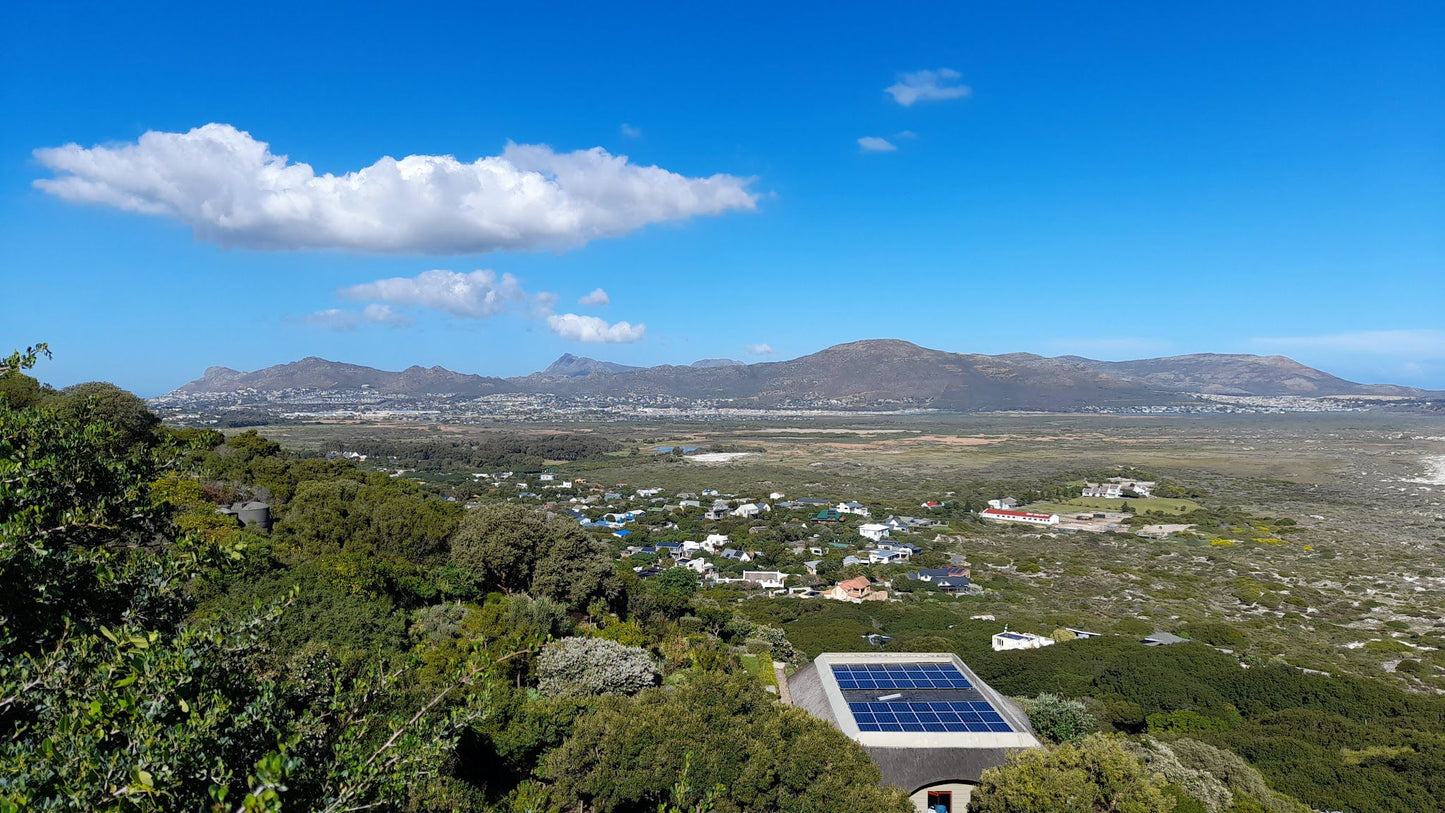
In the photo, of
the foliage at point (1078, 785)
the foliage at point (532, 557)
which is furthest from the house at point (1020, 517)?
the foliage at point (1078, 785)

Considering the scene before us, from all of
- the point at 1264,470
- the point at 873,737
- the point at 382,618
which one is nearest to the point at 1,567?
the point at 382,618

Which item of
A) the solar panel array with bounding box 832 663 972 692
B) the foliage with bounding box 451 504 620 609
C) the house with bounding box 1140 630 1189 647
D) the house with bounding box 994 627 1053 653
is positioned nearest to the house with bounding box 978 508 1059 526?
the house with bounding box 1140 630 1189 647

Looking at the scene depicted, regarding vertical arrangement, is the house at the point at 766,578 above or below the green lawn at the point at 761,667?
below

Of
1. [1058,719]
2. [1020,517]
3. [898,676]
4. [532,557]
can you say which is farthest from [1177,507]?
[532,557]

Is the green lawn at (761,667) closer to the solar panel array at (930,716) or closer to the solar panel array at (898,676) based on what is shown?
the solar panel array at (898,676)

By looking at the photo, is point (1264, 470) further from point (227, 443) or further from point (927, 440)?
point (227, 443)

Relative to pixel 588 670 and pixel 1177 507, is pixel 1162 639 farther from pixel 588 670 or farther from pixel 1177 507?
pixel 1177 507

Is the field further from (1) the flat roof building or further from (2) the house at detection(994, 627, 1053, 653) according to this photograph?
(1) the flat roof building
